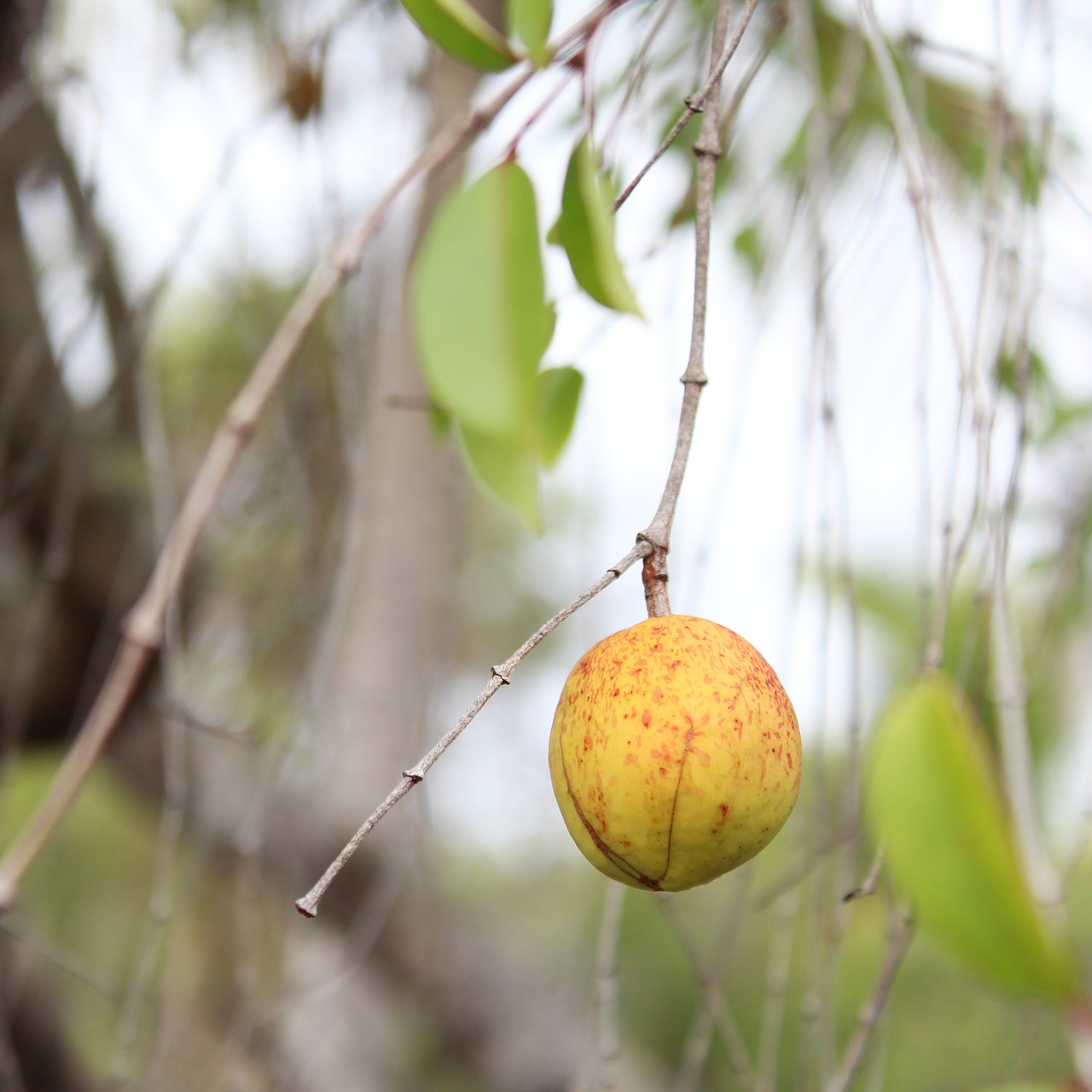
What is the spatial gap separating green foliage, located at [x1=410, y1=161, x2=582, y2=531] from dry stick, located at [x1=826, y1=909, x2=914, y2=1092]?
298 mm

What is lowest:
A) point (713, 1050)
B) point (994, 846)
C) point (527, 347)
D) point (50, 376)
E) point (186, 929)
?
point (994, 846)

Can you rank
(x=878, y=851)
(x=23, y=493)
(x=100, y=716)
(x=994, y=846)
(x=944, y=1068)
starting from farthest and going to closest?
1. (x=944, y=1068)
2. (x=23, y=493)
3. (x=100, y=716)
4. (x=878, y=851)
5. (x=994, y=846)

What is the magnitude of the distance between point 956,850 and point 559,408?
1.28ft

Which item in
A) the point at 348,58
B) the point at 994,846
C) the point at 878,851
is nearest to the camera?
the point at 994,846

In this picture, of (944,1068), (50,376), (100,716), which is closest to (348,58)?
(50,376)

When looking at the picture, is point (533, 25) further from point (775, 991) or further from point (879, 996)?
point (775, 991)

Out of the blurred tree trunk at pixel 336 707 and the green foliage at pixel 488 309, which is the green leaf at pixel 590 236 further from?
the blurred tree trunk at pixel 336 707

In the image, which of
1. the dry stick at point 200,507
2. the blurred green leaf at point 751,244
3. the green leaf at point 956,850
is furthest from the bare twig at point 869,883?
the blurred green leaf at point 751,244

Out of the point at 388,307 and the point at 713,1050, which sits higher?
the point at 388,307

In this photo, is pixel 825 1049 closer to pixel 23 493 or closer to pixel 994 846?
pixel 994 846

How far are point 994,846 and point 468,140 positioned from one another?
0.49 metres

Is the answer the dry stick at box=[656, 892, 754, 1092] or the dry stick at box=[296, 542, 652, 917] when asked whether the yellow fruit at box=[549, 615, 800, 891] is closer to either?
the dry stick at box=[296, 542, 652, 917]

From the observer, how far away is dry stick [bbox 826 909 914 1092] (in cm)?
46

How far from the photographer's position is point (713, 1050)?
3.04 meters
